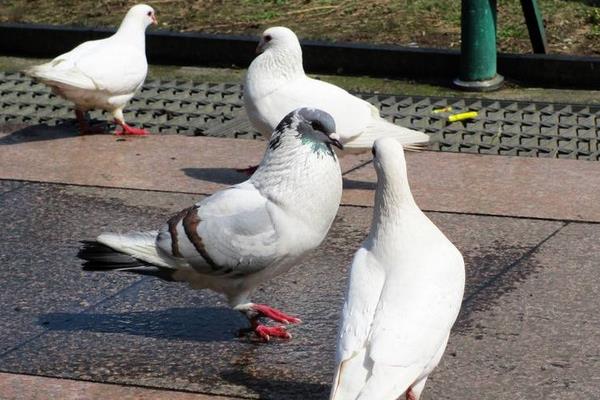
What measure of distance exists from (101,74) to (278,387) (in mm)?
3533

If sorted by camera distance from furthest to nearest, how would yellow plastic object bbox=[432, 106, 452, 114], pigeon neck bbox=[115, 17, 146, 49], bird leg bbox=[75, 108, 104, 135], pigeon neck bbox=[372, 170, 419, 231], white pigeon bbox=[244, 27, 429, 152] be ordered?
1. yellow plastic object bbox=[432, 106, 452, 114]
2. pigeon neck bbox=[115, 17, 146, 49]
3. bird leg bbox=[75, 108, 104, 135]
4. white pigeon bbox=[244, 27, 429, 152]
5. pigeon neck bbox=[372, 170, 419, 231]

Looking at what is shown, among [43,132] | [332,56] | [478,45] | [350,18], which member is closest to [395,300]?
[43,132]

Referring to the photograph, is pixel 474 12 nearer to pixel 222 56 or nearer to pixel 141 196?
pixel 222 56

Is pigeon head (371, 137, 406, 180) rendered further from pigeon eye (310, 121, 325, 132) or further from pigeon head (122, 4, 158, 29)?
pigeon head (122, 4, 158, 29)

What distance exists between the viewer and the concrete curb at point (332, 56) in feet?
27.8

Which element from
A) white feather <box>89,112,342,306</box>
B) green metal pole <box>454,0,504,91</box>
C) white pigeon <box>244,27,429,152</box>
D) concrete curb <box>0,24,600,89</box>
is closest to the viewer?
white feather <box>89,112,342,306</box>

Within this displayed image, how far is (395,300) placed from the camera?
3.66 meters

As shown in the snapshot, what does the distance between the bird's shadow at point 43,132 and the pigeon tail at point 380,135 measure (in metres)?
2.01

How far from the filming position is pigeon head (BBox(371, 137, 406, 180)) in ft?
→ 12.8

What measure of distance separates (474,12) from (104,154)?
2.75 meters

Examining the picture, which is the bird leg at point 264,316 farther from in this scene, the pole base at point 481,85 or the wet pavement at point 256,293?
the pole base at point 481,85

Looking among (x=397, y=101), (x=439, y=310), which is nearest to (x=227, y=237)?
(x=439, y=310)

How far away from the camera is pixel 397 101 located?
8086mm

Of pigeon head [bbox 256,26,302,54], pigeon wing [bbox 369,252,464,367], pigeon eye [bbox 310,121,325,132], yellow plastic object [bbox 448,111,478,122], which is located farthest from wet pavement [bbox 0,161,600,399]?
yellow plastic object [bbox 448,111,478,122]
